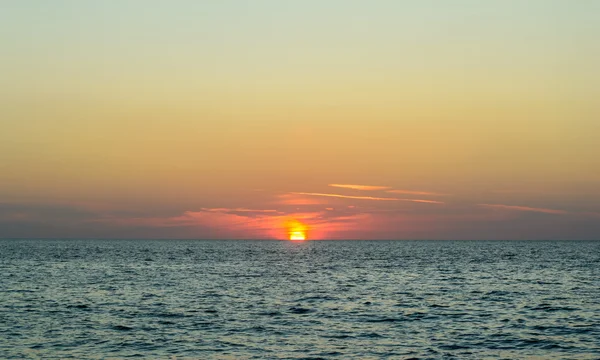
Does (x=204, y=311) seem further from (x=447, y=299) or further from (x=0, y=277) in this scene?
(x=0, y=277)

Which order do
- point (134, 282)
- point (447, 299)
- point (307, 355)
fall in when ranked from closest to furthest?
1. point (307, 355)
2. point (447, 299)
3. point (134, 282)

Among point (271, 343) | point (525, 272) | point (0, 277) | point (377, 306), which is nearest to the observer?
point (271, 343)

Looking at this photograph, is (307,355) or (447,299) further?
(447,299)

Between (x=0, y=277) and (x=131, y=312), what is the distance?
128 ft

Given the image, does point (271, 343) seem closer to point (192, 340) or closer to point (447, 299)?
point (192, 340)

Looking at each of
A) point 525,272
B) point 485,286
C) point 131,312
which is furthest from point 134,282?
point 525,272

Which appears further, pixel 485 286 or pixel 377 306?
pixel 485 286

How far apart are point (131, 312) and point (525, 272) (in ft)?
214

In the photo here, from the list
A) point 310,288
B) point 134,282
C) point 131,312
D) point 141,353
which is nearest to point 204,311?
point 131,312

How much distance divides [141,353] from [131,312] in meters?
15.4

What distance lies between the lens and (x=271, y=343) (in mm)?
37562

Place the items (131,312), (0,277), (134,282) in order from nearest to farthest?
1. (131,312)
2. (134,282)
3. (0,277)

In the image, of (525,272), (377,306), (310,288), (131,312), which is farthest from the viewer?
(525,272)

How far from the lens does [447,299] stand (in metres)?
59.3
